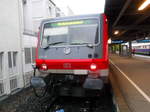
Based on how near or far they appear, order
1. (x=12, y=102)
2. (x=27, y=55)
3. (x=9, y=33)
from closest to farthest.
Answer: (x=12, y=102) < (x=9, y=33) < (x=27, y=55)

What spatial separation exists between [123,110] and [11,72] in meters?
4.93

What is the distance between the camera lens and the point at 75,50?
13.2ft

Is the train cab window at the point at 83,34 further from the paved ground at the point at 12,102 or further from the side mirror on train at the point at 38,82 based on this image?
the paved ground at the point at 12,102

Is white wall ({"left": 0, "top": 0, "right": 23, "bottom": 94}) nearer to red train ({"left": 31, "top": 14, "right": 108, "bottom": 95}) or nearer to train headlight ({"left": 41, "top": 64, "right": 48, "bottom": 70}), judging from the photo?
red train ({"left": 31, "top": 14, "right": 108, "bottom": 95})

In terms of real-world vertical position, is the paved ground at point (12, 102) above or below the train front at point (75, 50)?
below

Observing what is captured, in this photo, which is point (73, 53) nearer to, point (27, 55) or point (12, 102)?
point (12, 102)

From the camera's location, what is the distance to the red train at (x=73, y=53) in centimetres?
382

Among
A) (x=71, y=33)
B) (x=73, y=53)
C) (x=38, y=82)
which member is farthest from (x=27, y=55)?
(x=73, y=53)

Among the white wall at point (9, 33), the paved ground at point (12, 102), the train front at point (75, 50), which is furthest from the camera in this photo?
the white wall at point (9, 33)

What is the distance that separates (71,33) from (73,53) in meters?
0.61

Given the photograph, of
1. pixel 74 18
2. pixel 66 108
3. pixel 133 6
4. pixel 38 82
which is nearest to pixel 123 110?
pixel 66 108

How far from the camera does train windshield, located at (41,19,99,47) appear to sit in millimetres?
4105

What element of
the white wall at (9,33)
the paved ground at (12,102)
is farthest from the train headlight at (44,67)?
the white wall at (9,33)

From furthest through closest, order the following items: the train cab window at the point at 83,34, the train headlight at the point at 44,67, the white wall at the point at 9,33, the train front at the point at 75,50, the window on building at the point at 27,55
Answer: the window on building at the point at 27,55 < the white wall at the point at 9,33 < the train headlight at the point at 44,67 < the train cab window at the point at 83,34 < the train front at the point at 75,50
